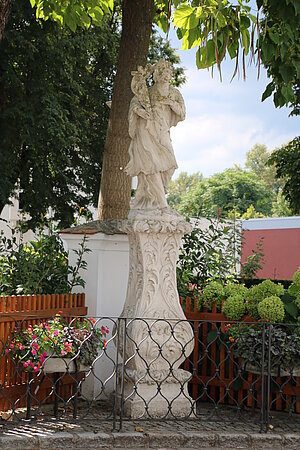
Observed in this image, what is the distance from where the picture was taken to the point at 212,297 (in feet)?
27.0

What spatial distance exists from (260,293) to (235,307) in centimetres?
32

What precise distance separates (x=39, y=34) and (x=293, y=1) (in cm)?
1189

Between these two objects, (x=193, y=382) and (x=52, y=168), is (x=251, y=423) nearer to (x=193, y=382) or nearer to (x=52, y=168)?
(x=193, y=382)

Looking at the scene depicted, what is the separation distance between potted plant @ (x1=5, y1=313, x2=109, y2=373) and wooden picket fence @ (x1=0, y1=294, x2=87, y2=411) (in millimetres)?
105

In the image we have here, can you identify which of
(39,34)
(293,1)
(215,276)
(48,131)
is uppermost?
(39,34)

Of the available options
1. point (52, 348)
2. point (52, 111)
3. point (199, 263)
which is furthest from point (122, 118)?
point (52, 111)

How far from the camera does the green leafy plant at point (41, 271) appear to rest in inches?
319

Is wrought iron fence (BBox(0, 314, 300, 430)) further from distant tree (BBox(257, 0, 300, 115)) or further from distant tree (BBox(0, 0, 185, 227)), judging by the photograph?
distant tree (BBox(0, 0, 185, 227))

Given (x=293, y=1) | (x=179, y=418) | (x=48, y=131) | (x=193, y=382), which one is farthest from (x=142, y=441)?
(x=48, y=131)

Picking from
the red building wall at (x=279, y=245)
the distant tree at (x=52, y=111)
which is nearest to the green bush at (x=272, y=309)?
the distant tree at (x=52, y=111)

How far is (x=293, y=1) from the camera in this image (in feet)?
21.7

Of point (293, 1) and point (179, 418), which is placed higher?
point (293, 1)

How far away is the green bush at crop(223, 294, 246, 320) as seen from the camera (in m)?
7.76

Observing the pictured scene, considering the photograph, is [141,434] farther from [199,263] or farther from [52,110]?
[52,110]
